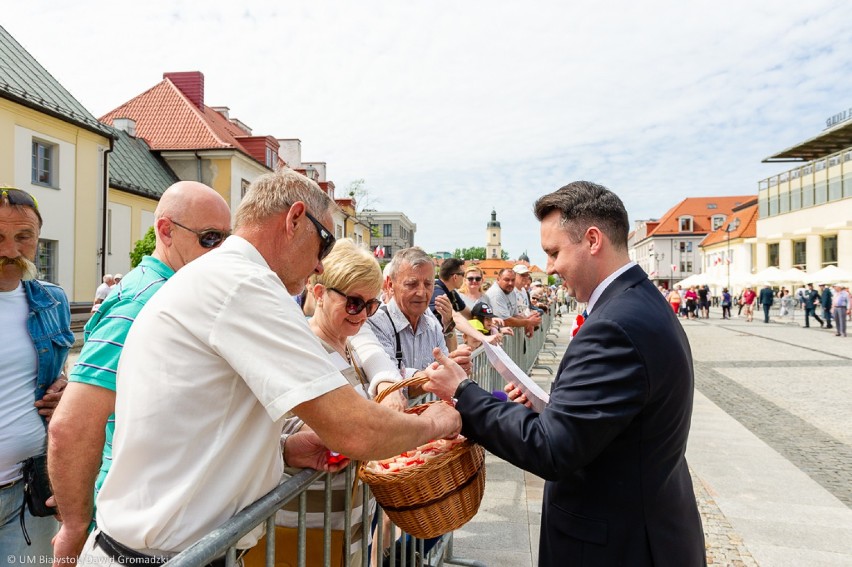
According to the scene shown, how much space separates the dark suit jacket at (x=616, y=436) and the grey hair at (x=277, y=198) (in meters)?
0.84

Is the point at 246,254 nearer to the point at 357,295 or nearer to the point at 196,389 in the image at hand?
the point at 196,389

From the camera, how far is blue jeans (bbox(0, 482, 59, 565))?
2.27 meters

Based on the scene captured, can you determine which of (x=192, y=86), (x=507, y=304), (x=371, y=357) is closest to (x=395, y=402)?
(x=371, y=357)

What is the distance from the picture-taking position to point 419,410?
229 centimetres

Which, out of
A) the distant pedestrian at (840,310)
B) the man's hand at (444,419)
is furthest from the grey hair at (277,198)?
the distant pedestrian at (840,310)

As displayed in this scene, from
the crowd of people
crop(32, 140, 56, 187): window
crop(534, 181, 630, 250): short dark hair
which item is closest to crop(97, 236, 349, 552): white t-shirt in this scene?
crop(534, 181, 630, 250): short dark hair

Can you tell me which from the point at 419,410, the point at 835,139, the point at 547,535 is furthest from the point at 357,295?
the point at 835,139

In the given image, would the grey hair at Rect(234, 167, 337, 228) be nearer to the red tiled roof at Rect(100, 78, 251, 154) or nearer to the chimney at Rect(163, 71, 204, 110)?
the red tiled roof at Rect(100, 78, 251, 154)

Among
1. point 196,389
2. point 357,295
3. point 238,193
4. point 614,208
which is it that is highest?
point 238,193

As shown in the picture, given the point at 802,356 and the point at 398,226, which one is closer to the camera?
the point at 802,356

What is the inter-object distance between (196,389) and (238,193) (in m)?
30.3

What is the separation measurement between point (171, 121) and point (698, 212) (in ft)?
269

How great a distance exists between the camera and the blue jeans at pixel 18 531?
7.45 ft

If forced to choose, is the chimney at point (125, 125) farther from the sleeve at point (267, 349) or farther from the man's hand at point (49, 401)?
the sleeve at point (267, 349)
